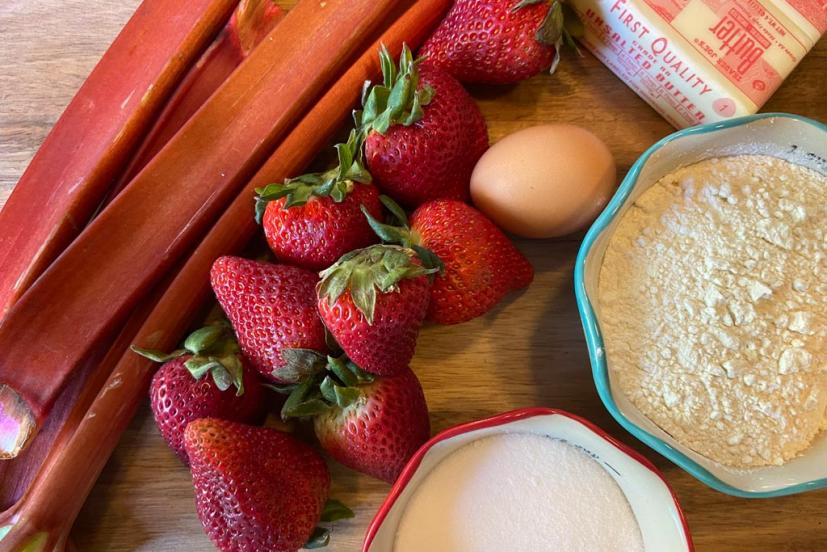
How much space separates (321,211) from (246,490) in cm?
35

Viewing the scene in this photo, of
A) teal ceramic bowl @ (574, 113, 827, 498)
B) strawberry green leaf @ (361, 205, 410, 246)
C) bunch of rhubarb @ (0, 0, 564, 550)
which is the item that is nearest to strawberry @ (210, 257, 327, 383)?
bunch of rhubarb @ (0, 0, 564, 550)

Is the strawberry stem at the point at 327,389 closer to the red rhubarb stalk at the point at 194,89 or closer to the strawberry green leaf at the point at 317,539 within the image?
the strawberry green leaf at the point at 317,539

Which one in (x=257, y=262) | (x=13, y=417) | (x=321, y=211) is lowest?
(x=13, y=417)

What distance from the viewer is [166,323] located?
0.91m

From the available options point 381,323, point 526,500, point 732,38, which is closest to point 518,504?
point 526,500

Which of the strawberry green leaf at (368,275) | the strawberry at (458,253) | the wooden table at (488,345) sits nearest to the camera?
the strawberry green leaf at (368,275)

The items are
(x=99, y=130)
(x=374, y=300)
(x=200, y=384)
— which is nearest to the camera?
(x=374, y=300)

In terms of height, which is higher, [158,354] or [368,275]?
[368,275]

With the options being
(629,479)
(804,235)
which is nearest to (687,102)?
(804,235)

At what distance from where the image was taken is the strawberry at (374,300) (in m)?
0.75

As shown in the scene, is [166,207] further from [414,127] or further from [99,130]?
[414,127]

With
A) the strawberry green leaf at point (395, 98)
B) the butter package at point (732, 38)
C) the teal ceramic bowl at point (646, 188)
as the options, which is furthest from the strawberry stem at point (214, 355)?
the butter package at point (732, 38)

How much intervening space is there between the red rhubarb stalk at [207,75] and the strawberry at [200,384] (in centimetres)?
28

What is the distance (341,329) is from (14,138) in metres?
0.63
